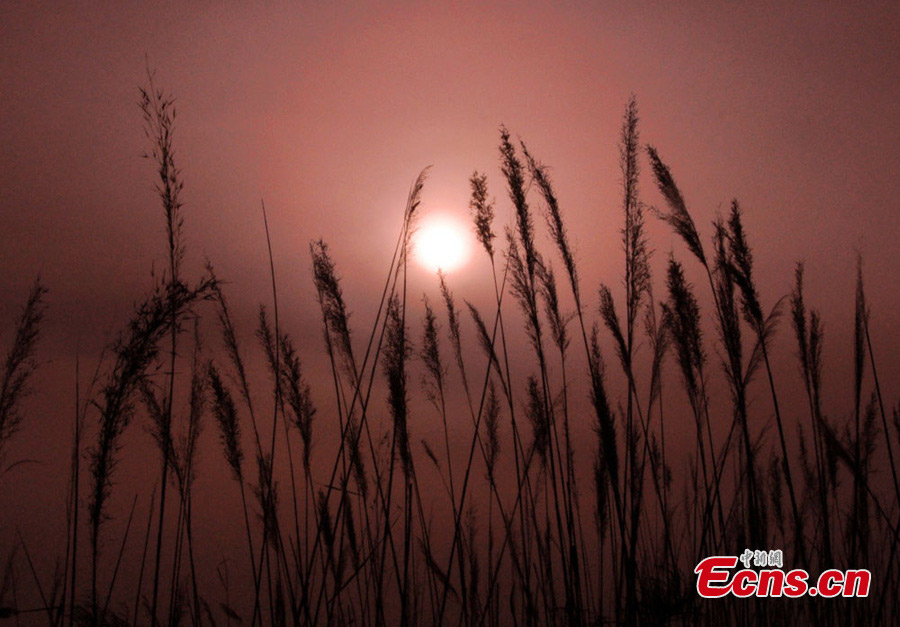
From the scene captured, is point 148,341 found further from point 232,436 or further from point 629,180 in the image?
point 629,180

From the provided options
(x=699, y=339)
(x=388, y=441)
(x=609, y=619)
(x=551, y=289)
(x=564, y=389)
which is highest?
(x=551, y=289)

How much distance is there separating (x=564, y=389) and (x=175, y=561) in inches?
64.8

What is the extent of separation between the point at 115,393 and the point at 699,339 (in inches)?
78.6

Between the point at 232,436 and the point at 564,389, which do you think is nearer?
the point at 232,436

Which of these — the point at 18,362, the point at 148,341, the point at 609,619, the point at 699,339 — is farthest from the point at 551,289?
the point at 18,362

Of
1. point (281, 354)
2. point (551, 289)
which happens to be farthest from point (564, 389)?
point (281, 354)

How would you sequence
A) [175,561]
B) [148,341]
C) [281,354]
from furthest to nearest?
1. [281,354]
2. [175,561]
3. [148,341]

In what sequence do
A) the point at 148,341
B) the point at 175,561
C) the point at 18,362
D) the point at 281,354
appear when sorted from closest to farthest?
the point at 148,341 → the point at 18,362 → the point at 175,561 → the point at 281,354

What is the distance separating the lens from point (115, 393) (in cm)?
137

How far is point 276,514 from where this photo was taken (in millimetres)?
2535

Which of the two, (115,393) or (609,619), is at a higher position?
→ (115,393)

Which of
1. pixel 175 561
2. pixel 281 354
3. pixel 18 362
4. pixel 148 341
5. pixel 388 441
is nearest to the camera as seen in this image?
pixel 148 341

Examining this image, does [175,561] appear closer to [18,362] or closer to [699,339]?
[18,362]

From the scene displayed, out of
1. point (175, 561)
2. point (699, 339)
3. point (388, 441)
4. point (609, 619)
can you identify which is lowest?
point (609, 619)
